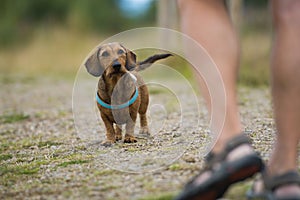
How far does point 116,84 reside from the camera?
303 centimetres

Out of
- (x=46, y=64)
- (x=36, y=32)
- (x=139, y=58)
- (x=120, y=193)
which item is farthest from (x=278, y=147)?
(x=36, y=32)

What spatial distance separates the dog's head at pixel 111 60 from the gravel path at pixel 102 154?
38cm

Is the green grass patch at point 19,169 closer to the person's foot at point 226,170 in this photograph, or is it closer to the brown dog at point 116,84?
the brown dog at point 116,84

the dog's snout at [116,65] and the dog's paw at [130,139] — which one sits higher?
the dog's snout at [116,65]

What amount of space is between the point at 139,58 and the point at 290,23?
1577 millimetres

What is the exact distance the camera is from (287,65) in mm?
1925

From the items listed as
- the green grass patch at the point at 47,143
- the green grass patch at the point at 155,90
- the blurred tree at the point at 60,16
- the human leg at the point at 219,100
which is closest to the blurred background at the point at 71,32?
the blurred tree at the point at 60,16

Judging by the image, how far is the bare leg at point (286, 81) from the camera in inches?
75.9

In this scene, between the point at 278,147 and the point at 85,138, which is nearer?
the point at 278,147

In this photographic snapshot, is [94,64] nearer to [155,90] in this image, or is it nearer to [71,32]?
[155,90]

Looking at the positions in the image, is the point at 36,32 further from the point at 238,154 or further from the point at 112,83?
the point at 238,154

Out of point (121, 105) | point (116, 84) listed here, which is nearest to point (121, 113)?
point (121, 105)

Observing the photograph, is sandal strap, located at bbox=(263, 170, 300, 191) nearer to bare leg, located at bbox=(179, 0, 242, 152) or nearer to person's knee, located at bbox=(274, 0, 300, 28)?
bare leg, located at bbox=(179, 0, 242, 152)

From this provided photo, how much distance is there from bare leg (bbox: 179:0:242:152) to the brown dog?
3.36 ft
